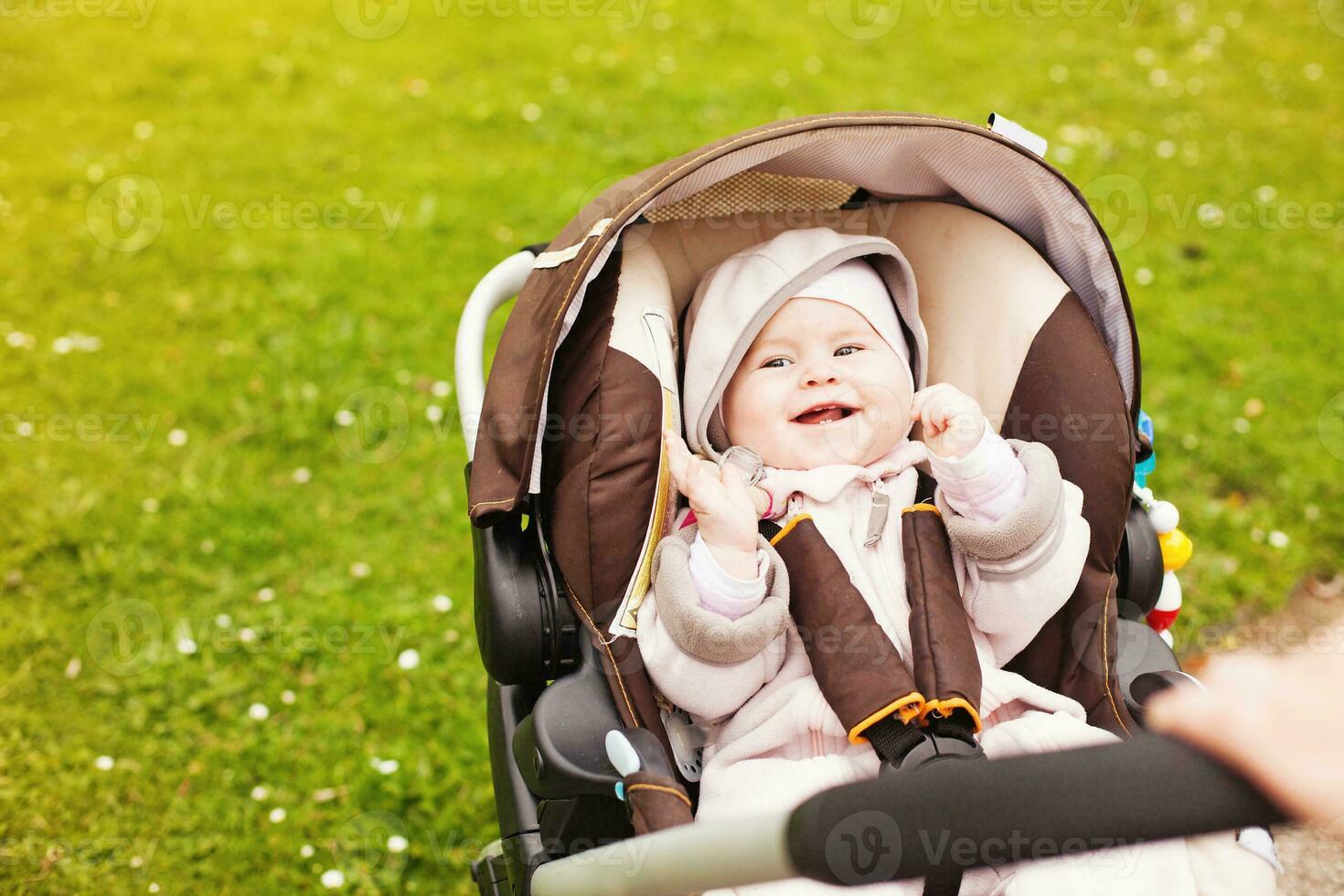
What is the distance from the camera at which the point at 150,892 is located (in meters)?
2.40

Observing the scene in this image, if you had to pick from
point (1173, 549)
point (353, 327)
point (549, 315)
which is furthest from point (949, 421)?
point (353, 327)

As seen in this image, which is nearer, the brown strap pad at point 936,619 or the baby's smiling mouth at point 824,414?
the brown strap pad at point 936,619

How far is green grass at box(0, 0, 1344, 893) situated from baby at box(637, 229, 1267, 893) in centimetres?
112

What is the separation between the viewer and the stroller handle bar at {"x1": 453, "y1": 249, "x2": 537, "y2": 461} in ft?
6.47

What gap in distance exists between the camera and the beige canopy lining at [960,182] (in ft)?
5.99

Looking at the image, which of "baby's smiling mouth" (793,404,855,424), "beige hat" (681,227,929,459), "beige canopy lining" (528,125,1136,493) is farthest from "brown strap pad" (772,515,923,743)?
"beige canopy lining" (528,125,1136,493)

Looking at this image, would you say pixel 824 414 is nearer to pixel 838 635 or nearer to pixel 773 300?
pixel 773 300

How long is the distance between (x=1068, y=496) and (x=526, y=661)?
1025 millimetres

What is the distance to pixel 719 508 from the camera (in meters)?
1.79

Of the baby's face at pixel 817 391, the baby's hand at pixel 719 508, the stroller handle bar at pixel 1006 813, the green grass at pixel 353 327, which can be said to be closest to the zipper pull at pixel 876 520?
the baby's face at pixel 817 391

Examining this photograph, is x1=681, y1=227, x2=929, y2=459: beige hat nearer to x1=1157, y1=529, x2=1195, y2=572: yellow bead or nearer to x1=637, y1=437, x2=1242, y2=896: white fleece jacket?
x1=637, y1=437, x2=1242, y2=896: white fleece jacket

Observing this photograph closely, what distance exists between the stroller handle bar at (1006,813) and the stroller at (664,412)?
561mm

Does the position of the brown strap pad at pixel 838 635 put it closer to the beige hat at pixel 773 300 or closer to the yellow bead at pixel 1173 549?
the beige hat at pixel 773 300

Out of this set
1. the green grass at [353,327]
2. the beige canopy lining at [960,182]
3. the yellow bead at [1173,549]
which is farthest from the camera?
the green grass at [353,327]
